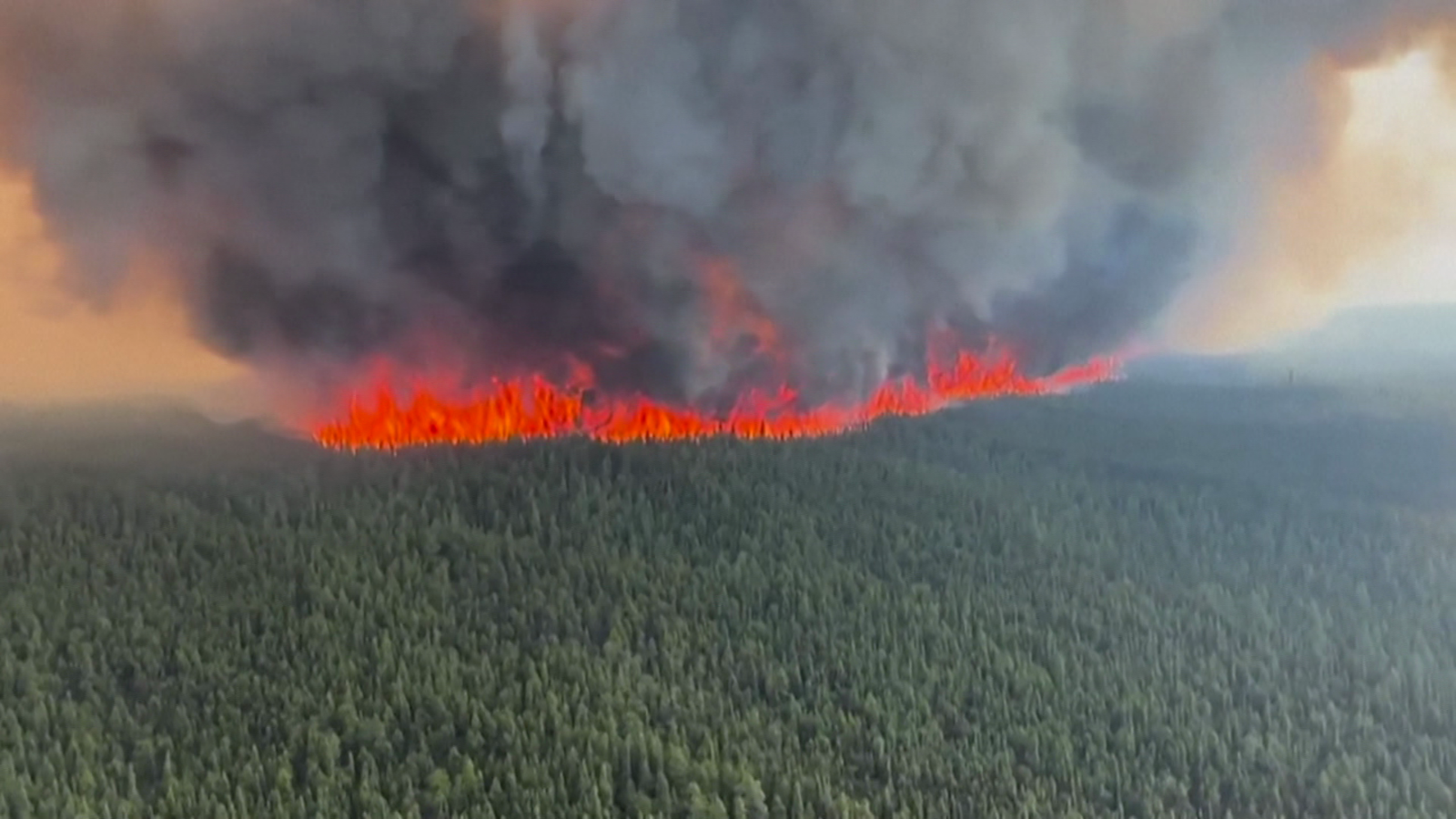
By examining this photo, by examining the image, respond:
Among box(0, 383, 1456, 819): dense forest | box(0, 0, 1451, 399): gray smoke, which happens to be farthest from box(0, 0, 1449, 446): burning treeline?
box(0, 383, 1456, 819): dense forest

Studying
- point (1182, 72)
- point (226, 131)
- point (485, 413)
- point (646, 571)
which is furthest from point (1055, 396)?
point (226, 131)

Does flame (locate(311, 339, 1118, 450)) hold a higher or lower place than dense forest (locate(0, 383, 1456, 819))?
higher

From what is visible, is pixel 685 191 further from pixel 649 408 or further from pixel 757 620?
pixel 757 620

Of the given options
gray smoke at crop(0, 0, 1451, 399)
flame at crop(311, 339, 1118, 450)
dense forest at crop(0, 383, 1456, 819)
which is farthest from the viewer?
flame at crop(311, 339, 1118, 450)

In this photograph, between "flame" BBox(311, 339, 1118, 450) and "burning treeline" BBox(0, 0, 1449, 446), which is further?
"flame" BBox(311, 339, 1118, 450)

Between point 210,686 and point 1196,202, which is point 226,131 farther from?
point 1196,202

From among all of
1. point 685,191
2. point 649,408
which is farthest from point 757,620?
point 685,191

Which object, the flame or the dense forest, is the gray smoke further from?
the dense forest

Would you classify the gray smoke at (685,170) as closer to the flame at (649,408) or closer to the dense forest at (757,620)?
the flame at (649,408)
